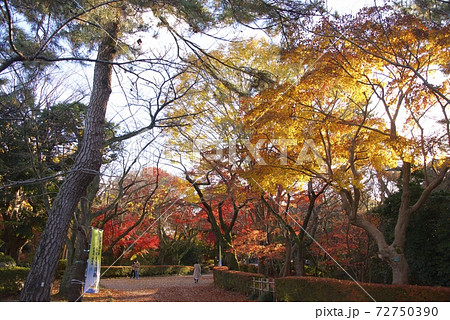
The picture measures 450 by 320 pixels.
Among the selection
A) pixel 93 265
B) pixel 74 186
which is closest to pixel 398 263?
pixel 74 186

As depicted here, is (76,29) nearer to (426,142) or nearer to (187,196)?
(426,142)

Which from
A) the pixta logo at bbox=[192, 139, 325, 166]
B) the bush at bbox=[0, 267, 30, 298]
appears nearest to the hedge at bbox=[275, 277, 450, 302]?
the pixta logo at bbox=[192, 139, 325, 166]

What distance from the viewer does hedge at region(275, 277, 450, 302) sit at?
17.2 feet

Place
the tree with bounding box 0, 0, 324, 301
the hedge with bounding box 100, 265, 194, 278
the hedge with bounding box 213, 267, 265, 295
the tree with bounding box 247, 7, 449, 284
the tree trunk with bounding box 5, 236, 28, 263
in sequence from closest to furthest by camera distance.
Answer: the tree with bounding box 0, 0, 324, 301
the tree with bounding box 247, 7, 449, 284
the hedge with bounding box 213, 267, 265, 295
the tree trunk with bounding box 5, 236, 28, 263
the hedge with bounding box 100, 265, 194, 278

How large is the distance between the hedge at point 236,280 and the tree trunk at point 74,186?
6.42 m

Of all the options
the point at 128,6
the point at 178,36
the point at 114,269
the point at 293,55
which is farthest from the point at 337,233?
the point at 114,269

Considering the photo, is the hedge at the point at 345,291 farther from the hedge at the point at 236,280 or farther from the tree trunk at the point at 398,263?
the hedge at the point at 236,280

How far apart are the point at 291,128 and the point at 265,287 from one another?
4.47 metres

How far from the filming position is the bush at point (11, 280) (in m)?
9.47

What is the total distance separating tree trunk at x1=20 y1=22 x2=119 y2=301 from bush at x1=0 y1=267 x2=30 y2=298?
17.9 feet

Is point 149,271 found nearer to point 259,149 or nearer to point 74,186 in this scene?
point 259,149

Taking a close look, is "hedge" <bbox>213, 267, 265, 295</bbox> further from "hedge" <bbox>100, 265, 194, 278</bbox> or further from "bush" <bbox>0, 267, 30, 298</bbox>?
"hedge" <bbox>100, 265, 194, 278</bbox>

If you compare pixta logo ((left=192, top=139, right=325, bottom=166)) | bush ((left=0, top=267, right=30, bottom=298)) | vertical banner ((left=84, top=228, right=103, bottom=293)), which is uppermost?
pixta logo ((left=192, top=139, right=325, bottom=166))

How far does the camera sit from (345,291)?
21.5 feet
